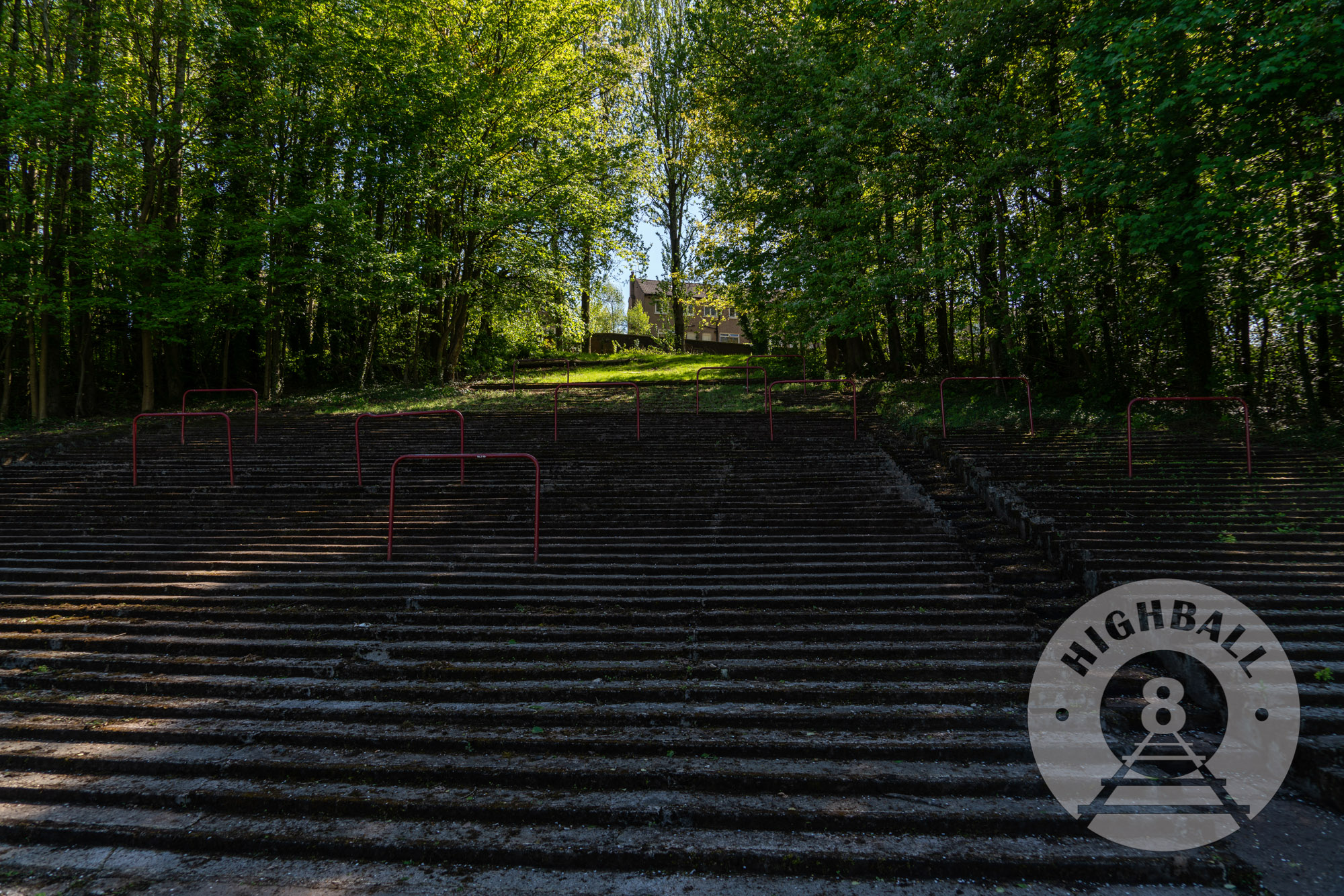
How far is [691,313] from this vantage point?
105 ft

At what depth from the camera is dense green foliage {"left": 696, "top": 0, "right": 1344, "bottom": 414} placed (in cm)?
907

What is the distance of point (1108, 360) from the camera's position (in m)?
14.1

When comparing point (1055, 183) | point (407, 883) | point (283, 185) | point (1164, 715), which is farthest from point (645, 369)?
point (407, 883)

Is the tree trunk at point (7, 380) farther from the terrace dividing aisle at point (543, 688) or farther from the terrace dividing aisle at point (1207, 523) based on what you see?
the terrace dividing aisle at point (1207, 523)

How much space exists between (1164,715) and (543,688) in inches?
175

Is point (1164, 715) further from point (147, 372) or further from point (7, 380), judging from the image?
point (7, 380)

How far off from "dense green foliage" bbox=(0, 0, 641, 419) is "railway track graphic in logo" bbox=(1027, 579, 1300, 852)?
16222mm

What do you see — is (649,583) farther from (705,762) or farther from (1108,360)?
(1108,360)

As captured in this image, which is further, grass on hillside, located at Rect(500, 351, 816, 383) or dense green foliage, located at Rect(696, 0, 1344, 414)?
grass on hillside, located at Rect(500, 351, 816, 383)

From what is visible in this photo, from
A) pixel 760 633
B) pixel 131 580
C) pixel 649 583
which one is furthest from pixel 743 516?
pixel 131 580

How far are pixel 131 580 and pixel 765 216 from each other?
50.8ft

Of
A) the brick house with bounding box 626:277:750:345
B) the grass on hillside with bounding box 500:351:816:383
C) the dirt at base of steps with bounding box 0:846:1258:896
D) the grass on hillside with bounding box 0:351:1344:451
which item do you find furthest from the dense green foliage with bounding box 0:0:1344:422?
the dirt at base of steps with bounding box 0:846:1258:896

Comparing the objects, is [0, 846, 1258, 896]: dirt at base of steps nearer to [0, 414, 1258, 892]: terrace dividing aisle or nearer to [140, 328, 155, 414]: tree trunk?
[0, 414, 1258, 892]: terrace dividing aisle

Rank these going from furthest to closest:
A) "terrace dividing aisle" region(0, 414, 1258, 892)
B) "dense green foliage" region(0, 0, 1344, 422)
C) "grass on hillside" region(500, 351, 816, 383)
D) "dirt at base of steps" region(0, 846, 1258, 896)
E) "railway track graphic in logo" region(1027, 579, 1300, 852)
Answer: "grass on hillside" region(500, 351, 816, 383), "dense green foliage" region(0, 0, 1344, 422), "railway track graphic in logo" region(1027, 579, 1300, 852), "terrace dividing aisle" region(0, 414, 1258, 892), "dirt at base of steps" region(0, 846, 1258, 896)
